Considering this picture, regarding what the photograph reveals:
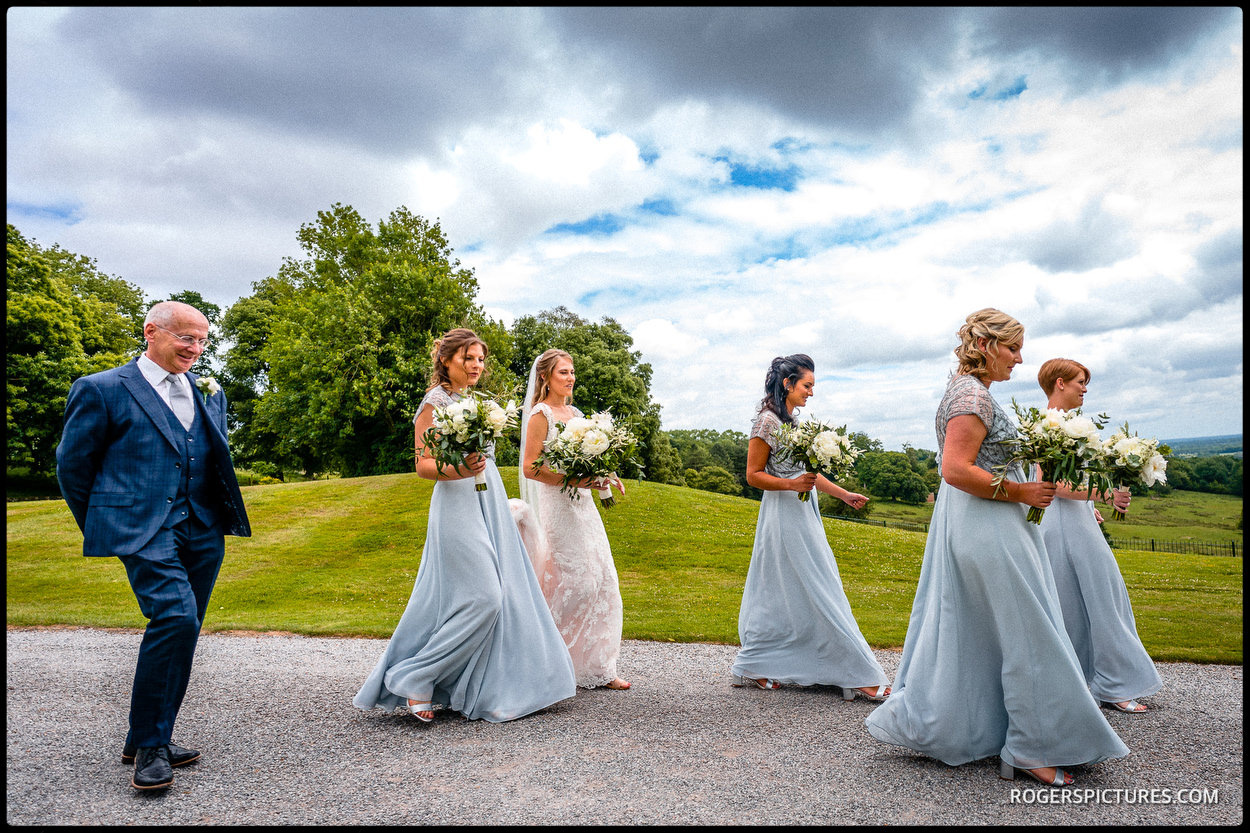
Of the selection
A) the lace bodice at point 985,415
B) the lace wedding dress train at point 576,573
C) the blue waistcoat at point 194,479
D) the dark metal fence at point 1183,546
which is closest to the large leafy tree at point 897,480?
the dark metal fence at point 1183,546

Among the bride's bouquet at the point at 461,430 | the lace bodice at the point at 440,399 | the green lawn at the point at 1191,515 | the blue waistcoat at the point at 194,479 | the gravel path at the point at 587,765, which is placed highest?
the lace bodice at the point at 440,399

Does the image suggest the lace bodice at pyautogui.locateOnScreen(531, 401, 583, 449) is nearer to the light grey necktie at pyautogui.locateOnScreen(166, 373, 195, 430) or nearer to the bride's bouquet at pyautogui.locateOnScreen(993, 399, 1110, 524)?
the light grey necktie at pyautogui.locateOnScreen(166, 373, 195, 430)

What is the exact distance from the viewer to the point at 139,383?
5277 mm

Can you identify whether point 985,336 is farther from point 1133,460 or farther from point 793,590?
point 793,590

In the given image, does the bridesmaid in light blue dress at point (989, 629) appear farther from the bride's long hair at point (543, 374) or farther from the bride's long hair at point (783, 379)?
the bride's long hair at point (543, 374)

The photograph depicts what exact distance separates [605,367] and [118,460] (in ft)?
124

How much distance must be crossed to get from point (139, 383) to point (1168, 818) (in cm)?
708

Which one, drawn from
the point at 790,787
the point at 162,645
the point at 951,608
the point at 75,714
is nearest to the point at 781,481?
the point at 951,608

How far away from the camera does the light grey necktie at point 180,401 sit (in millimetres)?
5484

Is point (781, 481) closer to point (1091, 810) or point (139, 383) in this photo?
point (1091, 810)

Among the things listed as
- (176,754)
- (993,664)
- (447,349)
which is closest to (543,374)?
(447,349)

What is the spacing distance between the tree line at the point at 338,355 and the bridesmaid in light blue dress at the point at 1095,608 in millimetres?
19246

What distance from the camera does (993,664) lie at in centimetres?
Result: 491

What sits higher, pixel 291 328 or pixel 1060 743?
pixel 291 328
